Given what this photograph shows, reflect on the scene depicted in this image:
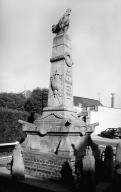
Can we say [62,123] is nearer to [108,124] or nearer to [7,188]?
[7,188]

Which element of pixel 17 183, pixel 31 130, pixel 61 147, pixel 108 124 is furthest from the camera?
pixel 108 124

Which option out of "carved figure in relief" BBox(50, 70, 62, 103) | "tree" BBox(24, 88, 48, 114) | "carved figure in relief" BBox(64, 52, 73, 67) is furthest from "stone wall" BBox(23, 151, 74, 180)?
"tree" BBox(24, 88, 48, 114)

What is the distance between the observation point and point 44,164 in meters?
7.43

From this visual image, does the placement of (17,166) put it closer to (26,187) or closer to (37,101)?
(26,187)

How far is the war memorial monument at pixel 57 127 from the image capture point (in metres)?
7.22

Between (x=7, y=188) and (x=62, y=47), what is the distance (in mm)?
5595

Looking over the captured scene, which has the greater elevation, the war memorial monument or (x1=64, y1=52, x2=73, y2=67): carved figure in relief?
(x1=64, y1=52, x2=73, y2=67): carved figure in relief

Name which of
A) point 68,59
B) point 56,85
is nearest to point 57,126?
point 56,85

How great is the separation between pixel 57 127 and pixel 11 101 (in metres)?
40.7

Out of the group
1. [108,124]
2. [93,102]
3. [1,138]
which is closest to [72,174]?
[1,138]

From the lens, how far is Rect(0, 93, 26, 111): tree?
153ft

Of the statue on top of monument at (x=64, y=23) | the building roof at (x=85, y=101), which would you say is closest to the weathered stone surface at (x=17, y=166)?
the statue on top of monument at (x=64, y=23)

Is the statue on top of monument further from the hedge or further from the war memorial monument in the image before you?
the hedge

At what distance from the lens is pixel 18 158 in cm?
645
